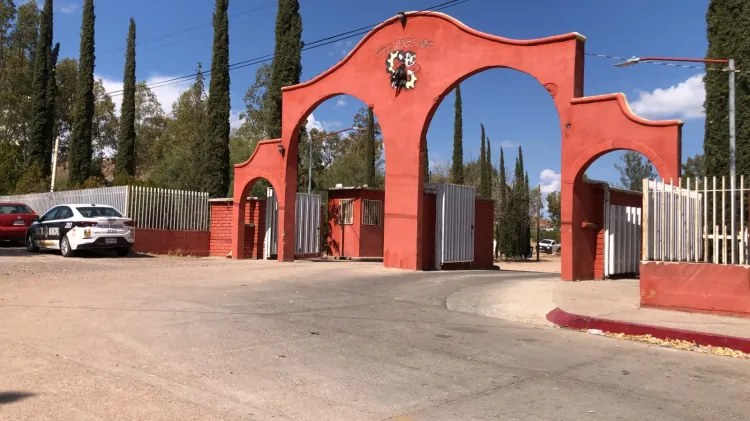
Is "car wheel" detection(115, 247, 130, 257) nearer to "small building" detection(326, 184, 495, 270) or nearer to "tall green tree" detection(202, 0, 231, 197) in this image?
"small building" detection(326, 184, 495, 270)

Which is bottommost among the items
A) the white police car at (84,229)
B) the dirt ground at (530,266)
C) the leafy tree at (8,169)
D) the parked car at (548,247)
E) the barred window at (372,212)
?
the dirt ground at (530,266)

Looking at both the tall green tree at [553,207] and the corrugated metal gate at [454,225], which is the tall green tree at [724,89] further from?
the tall green tree at [553,207]

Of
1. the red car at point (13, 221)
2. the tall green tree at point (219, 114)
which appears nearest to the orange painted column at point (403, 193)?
the tall green tree at point (219, 114)

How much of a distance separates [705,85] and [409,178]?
8.39m

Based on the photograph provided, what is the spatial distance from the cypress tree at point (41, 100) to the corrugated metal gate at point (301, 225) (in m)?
26.8

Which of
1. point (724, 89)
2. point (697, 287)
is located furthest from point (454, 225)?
point (697, 287)

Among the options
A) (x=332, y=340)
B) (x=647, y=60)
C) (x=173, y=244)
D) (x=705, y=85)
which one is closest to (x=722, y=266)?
(x=332, y=340)

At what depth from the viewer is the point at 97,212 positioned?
17.4 meters

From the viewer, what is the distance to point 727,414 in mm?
4676

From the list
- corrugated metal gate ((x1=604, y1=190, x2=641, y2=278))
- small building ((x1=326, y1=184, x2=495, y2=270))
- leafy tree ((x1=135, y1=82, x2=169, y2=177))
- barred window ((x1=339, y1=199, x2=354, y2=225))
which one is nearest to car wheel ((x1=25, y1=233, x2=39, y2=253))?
small building ((x1=326, y1=184, x2=495, y2=270))

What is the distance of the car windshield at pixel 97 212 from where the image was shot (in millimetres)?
17156

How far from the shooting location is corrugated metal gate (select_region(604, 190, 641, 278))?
14.4 meters

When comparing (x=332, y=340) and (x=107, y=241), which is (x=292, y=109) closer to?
(x=107, y=241)

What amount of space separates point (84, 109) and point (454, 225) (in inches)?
1194
